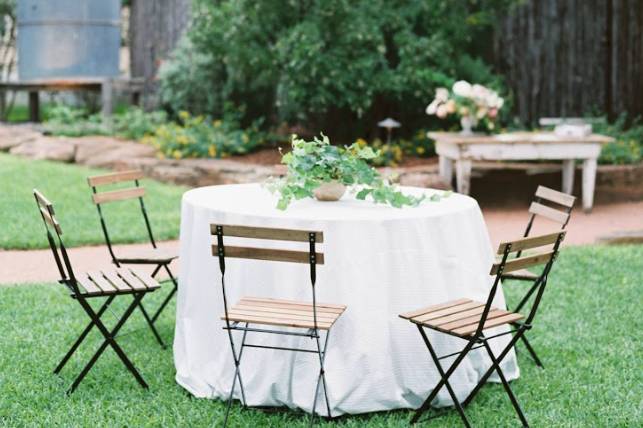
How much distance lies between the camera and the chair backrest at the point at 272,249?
4082 mm

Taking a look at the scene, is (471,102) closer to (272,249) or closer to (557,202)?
(557,202)

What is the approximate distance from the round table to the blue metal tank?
11308 mm

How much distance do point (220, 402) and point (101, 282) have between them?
89cm

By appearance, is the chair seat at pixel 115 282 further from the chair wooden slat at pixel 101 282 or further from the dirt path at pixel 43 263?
the dirt path at pixel 43 263

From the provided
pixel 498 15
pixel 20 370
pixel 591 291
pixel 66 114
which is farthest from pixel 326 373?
pixel 66 114

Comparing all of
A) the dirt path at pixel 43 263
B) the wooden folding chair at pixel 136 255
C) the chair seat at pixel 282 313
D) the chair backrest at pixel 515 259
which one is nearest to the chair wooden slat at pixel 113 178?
the wooden folding chair at pixel 136 255

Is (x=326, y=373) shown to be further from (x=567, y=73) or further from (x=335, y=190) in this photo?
(x=567, y=73)

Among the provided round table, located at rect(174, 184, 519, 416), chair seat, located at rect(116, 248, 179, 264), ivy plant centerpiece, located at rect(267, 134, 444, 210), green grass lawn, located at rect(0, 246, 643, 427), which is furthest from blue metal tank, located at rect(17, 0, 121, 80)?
round table, located at rect(174, 184, 519, 416)

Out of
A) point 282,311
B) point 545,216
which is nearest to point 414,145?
point 545,216

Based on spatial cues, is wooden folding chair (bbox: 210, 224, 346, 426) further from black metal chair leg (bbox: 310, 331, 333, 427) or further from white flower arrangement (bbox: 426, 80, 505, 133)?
white flower arrangement (bbox: 426, 80, 505, 133)

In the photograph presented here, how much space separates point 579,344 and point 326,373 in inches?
76.5

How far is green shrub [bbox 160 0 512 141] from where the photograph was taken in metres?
11.5

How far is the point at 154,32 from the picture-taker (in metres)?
15.8

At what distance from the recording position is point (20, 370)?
5.20 meters
